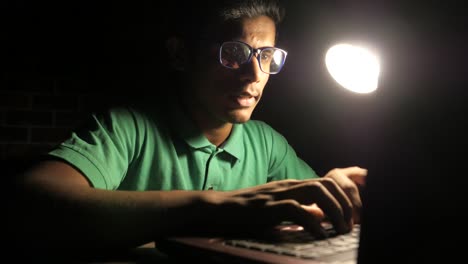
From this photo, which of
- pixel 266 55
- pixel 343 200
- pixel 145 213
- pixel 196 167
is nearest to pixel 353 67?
pixel 266 55

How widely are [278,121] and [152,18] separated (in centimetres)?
76

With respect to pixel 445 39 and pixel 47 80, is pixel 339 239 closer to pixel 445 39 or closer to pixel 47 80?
pixel 445 39

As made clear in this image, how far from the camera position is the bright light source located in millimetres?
1001

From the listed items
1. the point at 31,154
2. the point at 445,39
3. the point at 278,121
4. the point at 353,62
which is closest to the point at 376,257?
the point at 445,39

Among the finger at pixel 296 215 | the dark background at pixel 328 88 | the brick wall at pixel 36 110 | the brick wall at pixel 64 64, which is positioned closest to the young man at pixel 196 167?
the finger at pixel 296 215

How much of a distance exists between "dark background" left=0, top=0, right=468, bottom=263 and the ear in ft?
0.67

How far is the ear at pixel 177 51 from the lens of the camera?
4.12 ft

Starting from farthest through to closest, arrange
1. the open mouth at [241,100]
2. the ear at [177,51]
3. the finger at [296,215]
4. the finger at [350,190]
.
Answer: the ear at [177,51] → the open mouth at [241,100] → the finger at [350,190] → the finger at [296,215]

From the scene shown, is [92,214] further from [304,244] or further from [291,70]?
[291,70]

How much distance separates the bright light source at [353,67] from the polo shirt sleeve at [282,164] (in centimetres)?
43

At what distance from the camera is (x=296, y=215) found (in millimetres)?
746

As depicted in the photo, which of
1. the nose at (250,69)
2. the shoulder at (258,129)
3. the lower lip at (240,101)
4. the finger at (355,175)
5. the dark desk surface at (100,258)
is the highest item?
the nose at (250,69)

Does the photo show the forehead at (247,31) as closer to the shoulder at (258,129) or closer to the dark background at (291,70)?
the dark background at (291,70)

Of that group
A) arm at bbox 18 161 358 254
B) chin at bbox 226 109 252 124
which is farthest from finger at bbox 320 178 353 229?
chin at bbox 226 109 252 124
